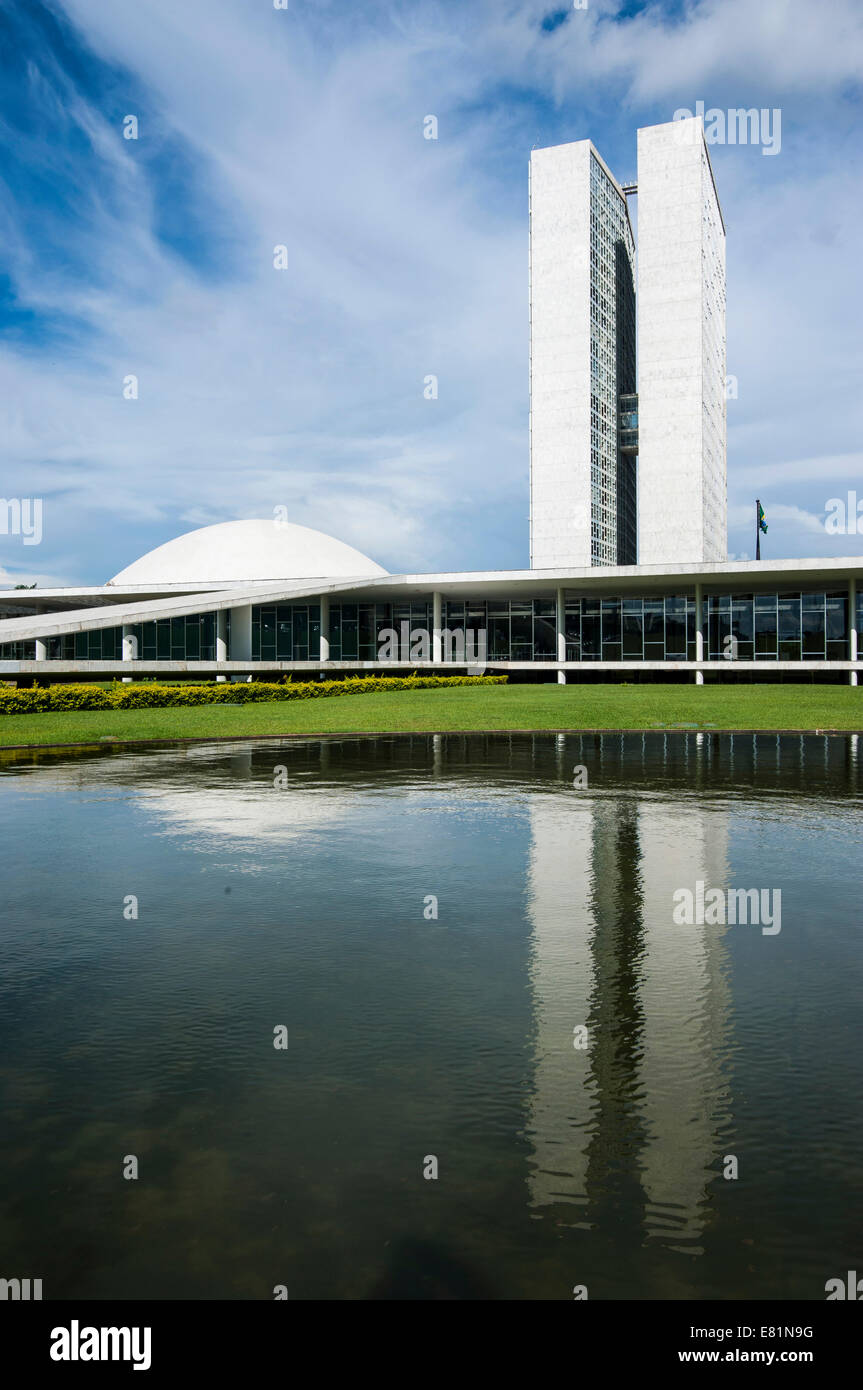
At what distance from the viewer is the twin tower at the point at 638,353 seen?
88250 millimetres

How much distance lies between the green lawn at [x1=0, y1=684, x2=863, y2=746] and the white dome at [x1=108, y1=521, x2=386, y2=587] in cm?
3095

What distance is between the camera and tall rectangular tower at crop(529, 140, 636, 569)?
297ft

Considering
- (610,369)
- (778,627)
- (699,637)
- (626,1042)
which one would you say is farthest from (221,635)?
(610,369)

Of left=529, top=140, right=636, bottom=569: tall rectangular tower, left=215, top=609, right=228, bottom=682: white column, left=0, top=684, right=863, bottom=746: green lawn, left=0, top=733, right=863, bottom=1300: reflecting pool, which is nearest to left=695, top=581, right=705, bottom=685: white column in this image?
left=0, top=684, right=863, bottom=746: green lawn

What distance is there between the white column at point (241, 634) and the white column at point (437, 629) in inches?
433

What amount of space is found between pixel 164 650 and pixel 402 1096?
202ft

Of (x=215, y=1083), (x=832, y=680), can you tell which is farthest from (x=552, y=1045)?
(x=832, y=680)

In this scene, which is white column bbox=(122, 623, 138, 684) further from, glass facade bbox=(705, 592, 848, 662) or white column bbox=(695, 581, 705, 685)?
glass facade bbox=(705, 592, 848, 662)

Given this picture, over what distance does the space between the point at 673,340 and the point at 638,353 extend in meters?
3.26

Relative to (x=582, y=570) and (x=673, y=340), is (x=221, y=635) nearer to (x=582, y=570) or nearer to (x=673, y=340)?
(x=582, y=570)

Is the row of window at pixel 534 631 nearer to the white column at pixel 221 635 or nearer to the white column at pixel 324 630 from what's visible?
the white column at pixel 221 635
